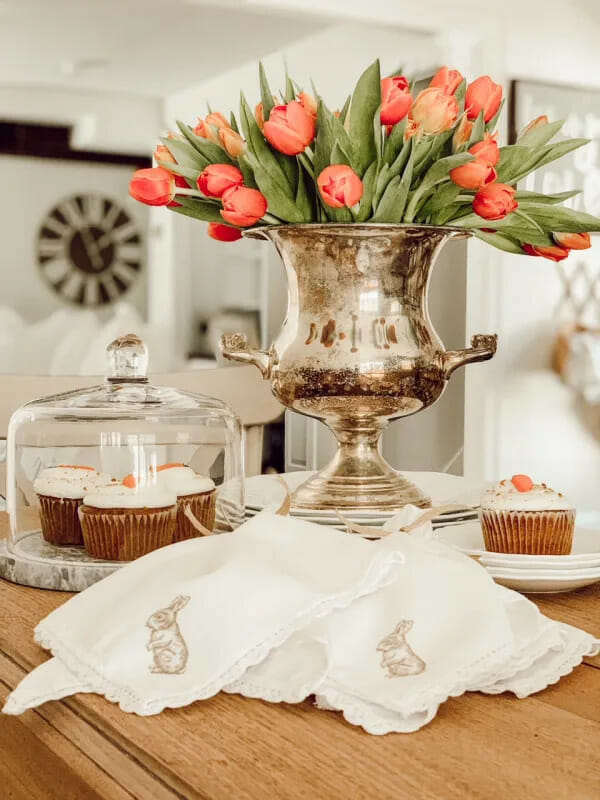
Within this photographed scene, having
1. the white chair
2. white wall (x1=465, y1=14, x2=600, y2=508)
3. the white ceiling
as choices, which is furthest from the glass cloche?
the white ceiling

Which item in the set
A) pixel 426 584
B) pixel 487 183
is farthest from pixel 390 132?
pixel 426 584

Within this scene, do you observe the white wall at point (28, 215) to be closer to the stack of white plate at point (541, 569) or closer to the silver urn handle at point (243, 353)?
the silver urn handle at point (243, 353)

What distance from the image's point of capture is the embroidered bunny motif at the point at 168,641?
0.64m

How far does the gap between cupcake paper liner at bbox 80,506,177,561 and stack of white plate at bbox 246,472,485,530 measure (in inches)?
4.2

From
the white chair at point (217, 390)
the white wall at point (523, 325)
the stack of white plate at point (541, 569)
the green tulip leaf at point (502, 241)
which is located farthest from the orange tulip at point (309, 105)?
the white wall at point (523, 325)

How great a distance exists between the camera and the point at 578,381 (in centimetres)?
409

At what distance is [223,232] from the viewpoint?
4.21 ft

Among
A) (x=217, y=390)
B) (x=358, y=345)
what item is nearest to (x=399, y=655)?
(x=358, y=345)

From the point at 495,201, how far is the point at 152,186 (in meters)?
0.37

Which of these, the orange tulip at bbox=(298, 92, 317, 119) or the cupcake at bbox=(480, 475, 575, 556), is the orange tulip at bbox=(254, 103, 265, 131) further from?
the cupcake at bbox=(480, 475, 575, 556)

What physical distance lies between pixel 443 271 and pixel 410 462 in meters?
0.78

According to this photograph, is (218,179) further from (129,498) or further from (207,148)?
(129,498)

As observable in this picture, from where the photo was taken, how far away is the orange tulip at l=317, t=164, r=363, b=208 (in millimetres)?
1025

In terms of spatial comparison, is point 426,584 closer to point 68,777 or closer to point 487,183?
point 68,777
